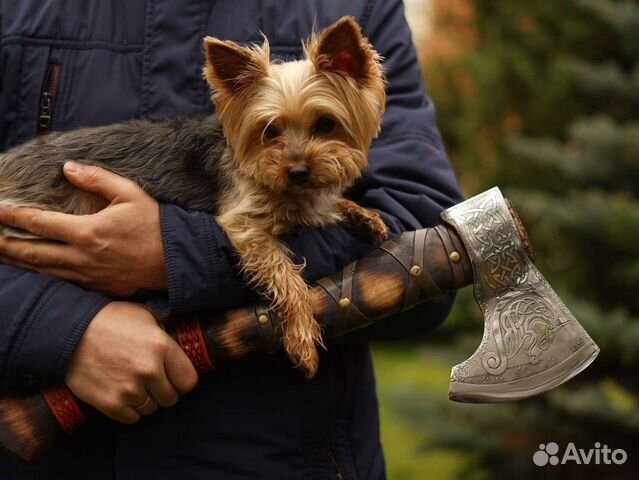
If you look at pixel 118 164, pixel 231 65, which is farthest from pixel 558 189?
pixel 118 164

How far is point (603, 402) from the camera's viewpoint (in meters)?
5.05

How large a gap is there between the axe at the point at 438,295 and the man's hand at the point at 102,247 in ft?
0.58

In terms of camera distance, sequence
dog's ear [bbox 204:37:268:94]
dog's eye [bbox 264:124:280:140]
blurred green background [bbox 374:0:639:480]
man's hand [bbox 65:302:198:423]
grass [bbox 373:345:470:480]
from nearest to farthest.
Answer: man's hand [bbox 65:302:198:423] < dog's ear [bbox 204:37:268:94] < dog's eye [bbox 264:124:280:140] < blurred green background [bbox 374:0:639:480] < grass [bbox 373:345:470:480]

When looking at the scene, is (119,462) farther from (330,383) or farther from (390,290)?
(390,290)

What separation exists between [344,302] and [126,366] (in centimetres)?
60

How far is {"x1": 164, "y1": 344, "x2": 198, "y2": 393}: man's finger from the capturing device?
7.35ft

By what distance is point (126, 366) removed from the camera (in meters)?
2.20

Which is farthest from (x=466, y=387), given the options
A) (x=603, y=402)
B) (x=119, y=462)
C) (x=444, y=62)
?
(x=444, y=62)

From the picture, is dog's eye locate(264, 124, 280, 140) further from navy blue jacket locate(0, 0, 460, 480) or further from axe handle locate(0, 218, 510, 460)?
axe handle locate(0, 218, 510, 460)

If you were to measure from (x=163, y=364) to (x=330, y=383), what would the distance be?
20.3 inches

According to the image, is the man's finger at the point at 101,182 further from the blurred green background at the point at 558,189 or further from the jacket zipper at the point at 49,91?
the blurred green background at the point at 558,189

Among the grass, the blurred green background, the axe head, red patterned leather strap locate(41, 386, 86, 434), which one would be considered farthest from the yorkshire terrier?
the grass

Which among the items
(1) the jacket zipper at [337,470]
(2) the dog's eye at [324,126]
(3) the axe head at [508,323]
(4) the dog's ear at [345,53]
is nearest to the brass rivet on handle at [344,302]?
(3) the axe head at [508,323]

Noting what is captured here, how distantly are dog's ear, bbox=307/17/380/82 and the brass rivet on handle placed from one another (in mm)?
700
